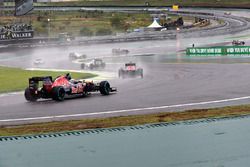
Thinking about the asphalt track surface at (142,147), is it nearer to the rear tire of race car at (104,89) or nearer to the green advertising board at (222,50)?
the rear tire of race car at (104,89)

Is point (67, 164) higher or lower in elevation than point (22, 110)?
higher

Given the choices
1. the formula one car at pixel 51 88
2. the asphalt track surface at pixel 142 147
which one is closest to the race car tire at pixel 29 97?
the formula one car at pixel 51 88

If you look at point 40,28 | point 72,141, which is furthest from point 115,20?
point 72,141

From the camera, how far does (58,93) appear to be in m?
25.5

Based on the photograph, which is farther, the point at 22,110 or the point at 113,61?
the point at 113,61

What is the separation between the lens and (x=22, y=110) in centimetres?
2266

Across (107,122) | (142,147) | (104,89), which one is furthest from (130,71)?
(142,147)

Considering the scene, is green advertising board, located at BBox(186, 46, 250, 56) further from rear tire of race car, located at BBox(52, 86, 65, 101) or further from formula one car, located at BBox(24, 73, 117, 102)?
rear tire of race car, located at BBox(52, 86, 65, 101)

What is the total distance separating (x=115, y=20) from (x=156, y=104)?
80548 millimetres

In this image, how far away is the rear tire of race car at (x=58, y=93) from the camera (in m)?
→ 25.4

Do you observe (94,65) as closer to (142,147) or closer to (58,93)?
(58,93)

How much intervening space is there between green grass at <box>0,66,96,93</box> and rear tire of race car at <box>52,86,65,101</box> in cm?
548

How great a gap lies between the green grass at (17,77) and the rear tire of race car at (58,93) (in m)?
5.48

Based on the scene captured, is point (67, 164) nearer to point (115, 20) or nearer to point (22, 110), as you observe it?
point (22, 110)
